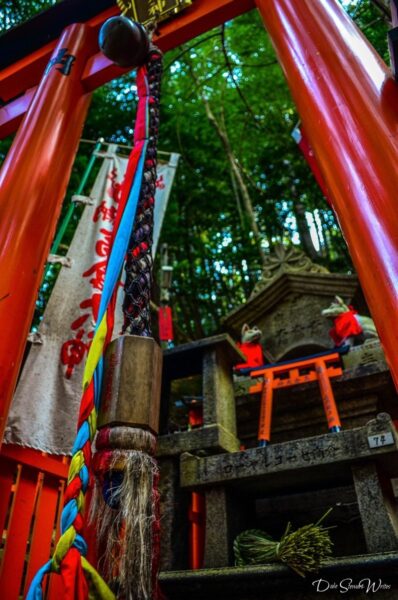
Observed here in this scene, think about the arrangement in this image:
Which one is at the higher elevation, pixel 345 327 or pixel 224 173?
pixel 224 173

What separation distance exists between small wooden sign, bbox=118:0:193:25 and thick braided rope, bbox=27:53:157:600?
110 inches

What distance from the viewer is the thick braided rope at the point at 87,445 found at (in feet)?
3.16

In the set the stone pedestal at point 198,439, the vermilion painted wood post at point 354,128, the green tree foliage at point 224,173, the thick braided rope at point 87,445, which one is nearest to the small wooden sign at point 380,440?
the stone pedestal at point 198,439

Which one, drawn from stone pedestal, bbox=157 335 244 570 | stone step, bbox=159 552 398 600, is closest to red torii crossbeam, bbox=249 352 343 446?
stone pedestal, bbox=157 335 244 570

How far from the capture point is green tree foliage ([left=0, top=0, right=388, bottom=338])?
11875mm

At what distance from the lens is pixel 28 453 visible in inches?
126

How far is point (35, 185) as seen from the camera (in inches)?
117

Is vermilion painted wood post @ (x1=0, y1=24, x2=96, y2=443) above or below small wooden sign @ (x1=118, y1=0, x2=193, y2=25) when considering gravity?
below

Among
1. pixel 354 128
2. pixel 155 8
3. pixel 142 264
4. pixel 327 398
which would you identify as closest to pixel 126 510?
pixel 142 264

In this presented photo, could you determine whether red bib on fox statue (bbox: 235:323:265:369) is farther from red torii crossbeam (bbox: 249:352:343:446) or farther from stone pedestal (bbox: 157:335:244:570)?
stone pedestal (bbox: 157:335:244:570)

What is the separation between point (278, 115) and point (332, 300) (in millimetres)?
8412

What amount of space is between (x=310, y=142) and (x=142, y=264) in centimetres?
118

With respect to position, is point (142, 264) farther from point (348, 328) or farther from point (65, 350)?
point (348, 328)

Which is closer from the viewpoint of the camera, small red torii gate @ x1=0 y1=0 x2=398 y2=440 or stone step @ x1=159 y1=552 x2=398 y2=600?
small red torii gate @ x1=0 y1=0 x2=398 y2=440
